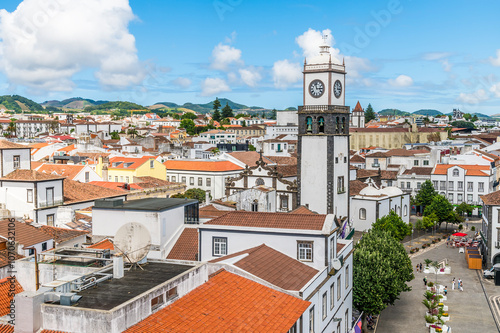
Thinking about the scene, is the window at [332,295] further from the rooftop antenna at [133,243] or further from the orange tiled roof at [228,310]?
the rooftop antenna at [133,243]

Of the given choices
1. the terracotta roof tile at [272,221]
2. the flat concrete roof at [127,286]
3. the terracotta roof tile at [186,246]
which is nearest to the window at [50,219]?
the terracotta roof tile at [186,246]

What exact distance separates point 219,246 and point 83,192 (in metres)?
25.7

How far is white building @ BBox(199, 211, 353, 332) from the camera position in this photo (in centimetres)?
2428

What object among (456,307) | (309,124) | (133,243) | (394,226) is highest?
(309,124)

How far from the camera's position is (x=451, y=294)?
4288 cm

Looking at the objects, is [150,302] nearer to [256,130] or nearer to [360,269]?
[360,269]

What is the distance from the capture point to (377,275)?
32.8 metres

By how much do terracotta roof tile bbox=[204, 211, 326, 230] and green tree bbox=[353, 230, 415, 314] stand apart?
8.87 meters

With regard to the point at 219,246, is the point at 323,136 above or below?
above

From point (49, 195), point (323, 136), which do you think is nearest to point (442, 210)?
point (323, 136)

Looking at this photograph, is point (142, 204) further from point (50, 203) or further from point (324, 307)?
point (50, 203)

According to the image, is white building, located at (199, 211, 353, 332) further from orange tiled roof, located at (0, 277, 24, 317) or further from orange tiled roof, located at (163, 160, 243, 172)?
orange tiled roof, located at (163, 160, 243, 172)

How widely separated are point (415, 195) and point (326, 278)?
66.7 metres

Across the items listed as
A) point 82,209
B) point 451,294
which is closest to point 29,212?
point 82,209
